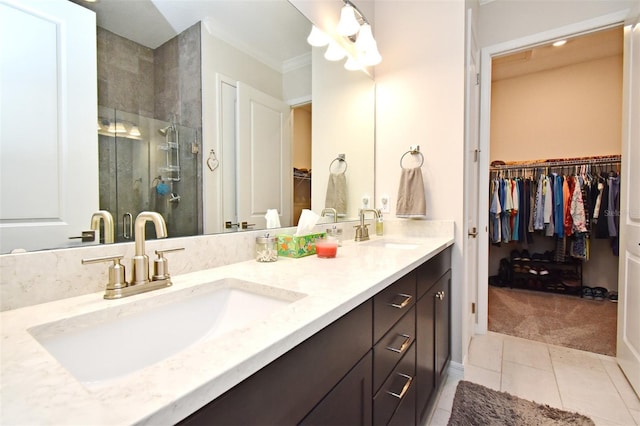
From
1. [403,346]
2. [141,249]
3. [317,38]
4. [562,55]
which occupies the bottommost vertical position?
[403,346]

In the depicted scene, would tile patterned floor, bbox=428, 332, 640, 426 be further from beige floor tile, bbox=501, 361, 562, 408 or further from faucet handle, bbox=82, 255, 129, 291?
faucet handle, bbox=82, 255, 129, 291

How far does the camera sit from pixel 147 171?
833 mm

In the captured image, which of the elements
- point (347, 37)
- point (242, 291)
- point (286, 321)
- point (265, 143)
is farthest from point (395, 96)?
point (286, 321)

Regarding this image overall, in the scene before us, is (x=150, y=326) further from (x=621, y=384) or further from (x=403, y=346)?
(x=621, y=384)

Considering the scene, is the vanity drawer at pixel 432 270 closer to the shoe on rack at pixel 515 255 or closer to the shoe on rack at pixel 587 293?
the shoe on rack at pixel 515 255

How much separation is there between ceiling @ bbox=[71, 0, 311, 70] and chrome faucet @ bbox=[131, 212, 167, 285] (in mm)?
508

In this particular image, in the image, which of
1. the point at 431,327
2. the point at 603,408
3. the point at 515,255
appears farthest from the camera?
the point at 515,255

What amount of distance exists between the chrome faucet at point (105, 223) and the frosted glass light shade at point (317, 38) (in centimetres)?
130

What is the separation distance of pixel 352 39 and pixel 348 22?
19 cm

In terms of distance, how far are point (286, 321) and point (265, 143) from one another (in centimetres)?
93

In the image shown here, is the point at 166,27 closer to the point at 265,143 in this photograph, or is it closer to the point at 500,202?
the point at 265,143

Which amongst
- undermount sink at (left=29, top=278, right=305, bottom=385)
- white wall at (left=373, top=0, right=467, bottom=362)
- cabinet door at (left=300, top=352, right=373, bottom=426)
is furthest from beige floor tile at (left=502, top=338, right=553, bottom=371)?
undermount sink at (left=29, top=278, right=305, bottom=385)

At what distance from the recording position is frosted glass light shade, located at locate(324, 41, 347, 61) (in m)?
1.71

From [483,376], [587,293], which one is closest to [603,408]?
[483,376]
